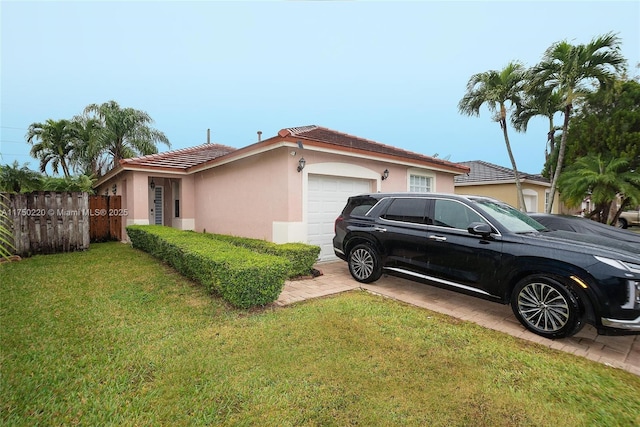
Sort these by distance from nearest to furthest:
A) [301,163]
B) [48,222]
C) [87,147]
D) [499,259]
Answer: [499,259]
[301,163]
[48,222]
[87,147]

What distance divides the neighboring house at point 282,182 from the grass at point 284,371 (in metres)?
3.56

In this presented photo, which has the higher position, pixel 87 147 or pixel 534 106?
pixel 534 106

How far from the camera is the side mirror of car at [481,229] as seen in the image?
14.1ft

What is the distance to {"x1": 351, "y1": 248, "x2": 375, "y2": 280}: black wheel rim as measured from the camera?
6000mm

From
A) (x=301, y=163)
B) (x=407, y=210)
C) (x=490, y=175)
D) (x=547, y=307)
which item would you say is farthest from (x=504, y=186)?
(x=547, y=307)

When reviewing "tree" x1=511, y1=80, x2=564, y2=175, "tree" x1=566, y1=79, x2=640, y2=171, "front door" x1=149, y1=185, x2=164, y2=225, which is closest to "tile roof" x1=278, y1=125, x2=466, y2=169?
"tree" x1=511, y1=80, x2=564, y2=175

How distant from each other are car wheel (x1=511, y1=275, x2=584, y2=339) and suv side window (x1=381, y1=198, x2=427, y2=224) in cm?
185

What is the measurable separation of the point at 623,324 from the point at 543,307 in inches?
28.9

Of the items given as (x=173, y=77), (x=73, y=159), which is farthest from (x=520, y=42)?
(x=73, y=159)

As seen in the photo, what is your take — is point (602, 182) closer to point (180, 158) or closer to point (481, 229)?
point (481, 229)

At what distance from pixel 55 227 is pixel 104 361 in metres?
8.66

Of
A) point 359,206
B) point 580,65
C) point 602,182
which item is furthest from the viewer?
point 580,65

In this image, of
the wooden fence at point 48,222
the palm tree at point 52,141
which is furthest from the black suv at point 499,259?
the palm tree at point 52,141

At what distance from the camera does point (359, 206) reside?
257 inches
